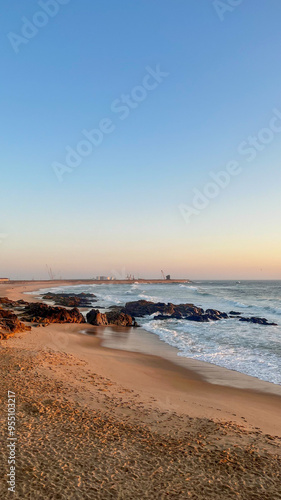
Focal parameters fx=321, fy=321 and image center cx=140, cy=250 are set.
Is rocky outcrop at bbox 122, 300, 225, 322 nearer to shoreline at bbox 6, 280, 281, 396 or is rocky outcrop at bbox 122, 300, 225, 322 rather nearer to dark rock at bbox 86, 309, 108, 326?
dark rock at bbox 86, 309, 108, 326

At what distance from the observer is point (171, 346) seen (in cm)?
2119

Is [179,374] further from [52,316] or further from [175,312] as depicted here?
[175,312]

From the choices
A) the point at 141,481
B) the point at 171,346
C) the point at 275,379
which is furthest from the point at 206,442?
the point at 171,346

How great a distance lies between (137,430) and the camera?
324 inches

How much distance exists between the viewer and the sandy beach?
6047 millimetres

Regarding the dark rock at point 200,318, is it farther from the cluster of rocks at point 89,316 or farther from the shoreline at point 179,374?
the shoreline at point 179,374

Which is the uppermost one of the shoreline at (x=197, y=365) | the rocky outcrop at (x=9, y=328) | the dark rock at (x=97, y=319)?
the rocky outcrop at (x=9, y=328)

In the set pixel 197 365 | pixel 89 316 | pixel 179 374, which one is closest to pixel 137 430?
pixel 179 374

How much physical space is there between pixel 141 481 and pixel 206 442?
2323 mm

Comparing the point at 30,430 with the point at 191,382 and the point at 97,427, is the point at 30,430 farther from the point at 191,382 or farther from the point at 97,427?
the point at 191,382

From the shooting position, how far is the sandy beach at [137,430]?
19.8 ft

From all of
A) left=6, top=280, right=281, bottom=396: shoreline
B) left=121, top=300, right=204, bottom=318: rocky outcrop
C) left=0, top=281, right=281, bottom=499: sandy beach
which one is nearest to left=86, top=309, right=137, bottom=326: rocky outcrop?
left=6, top=280, right=281, bottom=396: shoreline

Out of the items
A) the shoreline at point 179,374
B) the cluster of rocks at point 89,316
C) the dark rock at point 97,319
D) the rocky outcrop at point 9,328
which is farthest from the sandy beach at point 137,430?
the dark rock at point 97,319

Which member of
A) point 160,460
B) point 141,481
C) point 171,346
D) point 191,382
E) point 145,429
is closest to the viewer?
point 141,481
